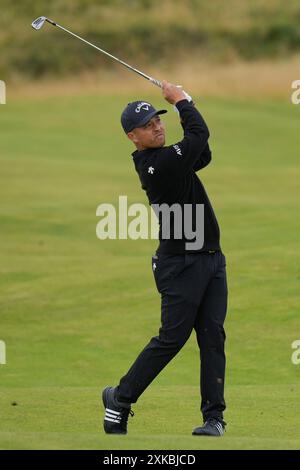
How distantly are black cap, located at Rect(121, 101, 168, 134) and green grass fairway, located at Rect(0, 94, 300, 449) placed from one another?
6.94 feet

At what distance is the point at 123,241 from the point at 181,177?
1198 cm

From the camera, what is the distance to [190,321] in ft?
26.6

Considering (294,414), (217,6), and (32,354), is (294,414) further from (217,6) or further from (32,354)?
(217,6)

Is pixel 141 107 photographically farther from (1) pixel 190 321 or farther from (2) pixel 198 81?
(2) pixel 198 81

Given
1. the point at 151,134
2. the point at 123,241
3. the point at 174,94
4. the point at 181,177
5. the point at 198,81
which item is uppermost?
the point at 198,81

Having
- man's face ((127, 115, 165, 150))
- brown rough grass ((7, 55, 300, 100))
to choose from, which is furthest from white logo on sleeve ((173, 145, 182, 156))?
brown rough grass ((7, 55, 300, 100))

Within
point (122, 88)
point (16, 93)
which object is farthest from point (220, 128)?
point (16, 93)

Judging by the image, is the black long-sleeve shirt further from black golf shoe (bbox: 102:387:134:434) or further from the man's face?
black golf shoe (bbox: 102:387:134:434)

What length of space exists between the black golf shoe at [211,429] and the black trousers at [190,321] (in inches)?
2.4

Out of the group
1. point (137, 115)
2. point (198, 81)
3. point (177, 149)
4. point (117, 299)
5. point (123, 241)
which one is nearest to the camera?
point (177, 149)

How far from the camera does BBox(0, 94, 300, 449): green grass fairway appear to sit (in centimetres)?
Result: 880

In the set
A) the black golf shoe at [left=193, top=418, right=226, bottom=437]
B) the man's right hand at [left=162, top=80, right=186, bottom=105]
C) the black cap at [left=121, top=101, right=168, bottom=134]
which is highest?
the man's right hand at [left=162, top=80, right=186, bottom=105]

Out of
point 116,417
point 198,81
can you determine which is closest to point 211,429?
point 116,417

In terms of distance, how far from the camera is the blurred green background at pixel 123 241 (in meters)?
9.24
